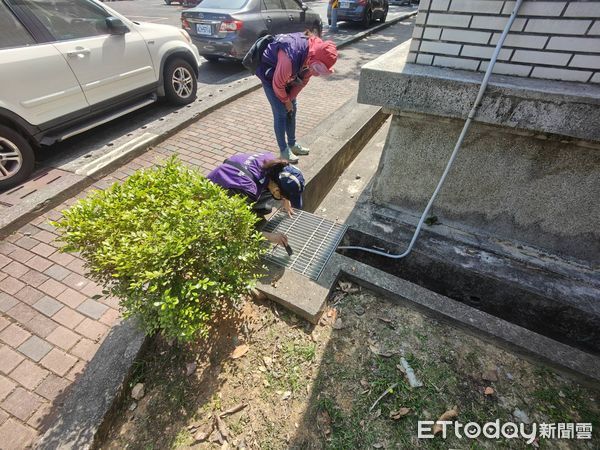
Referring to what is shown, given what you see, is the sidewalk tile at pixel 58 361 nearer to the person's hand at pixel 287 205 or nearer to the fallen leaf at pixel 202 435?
the fallen leaf at pixel 202 435

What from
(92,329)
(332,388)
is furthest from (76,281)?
(332,388)

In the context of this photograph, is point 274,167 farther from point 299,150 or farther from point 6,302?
→ point 6,302

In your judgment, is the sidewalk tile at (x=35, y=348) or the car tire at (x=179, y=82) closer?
the sidewalk tile at (x=35, y=348)

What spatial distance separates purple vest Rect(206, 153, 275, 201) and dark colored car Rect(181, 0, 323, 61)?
224 inches

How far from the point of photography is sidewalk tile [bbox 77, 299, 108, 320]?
2.65m

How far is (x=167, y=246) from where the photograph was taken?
1.70 metres

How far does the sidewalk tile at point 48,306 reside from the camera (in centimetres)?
265

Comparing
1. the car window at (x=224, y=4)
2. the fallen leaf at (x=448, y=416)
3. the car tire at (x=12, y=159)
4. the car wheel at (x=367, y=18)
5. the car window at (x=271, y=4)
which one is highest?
the car window at (x=224, y=4)

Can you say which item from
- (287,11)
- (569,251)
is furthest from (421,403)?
(287,11)

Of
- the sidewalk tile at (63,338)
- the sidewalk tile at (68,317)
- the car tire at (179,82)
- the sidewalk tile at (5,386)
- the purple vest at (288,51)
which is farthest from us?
the car tire at (179,82)

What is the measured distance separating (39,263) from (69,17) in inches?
136

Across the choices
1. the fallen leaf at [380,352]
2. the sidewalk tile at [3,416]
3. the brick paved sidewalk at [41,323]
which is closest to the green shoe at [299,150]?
the brick paved sidewalk at [41,323]

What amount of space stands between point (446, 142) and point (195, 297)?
2396 mm

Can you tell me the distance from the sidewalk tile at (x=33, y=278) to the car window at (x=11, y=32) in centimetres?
266
